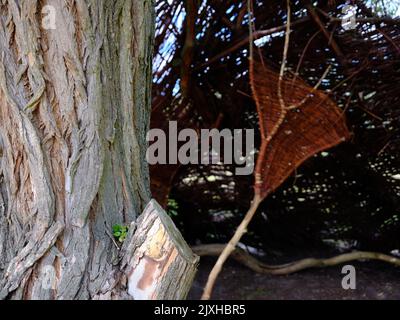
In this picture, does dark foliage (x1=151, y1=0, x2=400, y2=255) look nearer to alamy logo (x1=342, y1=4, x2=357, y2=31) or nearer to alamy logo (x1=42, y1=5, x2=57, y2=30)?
alamy logo (x1=342, y1=4, x2=357, y2=31)

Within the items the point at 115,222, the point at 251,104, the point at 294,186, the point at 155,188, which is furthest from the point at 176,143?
the point at 115,222

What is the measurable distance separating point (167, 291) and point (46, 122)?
0.59m

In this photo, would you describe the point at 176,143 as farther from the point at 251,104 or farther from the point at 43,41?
the point at 43,41

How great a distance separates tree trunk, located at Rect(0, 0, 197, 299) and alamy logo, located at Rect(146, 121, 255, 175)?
1.40 m

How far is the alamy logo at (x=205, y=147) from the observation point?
2.89 metres

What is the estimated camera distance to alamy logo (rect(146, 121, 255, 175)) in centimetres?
289

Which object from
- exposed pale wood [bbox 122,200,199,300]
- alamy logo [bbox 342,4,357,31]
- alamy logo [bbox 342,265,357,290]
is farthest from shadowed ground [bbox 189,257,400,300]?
exposed pale wood [bbox 122,200,199,300]

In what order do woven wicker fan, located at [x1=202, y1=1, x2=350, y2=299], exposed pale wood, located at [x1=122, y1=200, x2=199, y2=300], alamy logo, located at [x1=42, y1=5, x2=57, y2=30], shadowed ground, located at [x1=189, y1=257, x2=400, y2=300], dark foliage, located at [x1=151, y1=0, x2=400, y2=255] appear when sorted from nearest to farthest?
exposed pale wood, located at [x1=122, y1=200, x2=199, y2=300]
alamy logo, located at [x1=42, y1=5, x2=57, y2=30]
woven wicker fan, located at [x1=202, y1=1, x2=350, y2=299]
dark foliage, located at [x1=151, y1=0, x2=400, y2=255]
shadowed ground, located at [x1=189, y1=257, x2=400, y2=300]

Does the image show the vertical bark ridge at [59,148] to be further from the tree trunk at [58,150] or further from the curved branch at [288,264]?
the curved branch at [288,264]

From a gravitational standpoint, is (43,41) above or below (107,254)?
above

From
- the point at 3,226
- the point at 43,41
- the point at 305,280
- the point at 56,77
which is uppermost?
the point at 43,41

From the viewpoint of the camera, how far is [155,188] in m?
2.96

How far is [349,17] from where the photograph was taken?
2.21 m

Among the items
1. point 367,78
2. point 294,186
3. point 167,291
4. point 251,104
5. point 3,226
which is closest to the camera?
point 167,291
